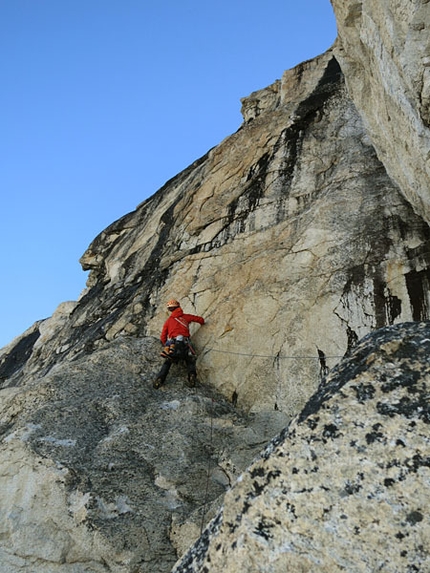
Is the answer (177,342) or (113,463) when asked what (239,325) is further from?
(113,463)

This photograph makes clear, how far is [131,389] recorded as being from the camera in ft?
38.1

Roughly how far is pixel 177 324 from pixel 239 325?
4.23ft

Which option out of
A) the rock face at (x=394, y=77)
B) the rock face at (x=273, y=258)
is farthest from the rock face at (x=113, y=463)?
the rock face at (x=394, y=77)

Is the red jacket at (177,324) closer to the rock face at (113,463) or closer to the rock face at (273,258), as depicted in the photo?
the rock face at (273,258)

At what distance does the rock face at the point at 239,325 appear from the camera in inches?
324

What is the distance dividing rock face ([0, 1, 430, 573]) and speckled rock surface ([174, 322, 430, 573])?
1.0 inches

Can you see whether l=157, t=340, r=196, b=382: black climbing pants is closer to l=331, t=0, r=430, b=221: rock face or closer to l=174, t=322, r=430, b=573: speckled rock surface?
l=331, t=0, r=430, b=221: rock face

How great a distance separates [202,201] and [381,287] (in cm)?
609

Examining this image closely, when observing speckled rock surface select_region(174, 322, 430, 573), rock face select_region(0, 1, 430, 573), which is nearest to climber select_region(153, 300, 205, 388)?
rock face select_region(0, 1, 430, 573)

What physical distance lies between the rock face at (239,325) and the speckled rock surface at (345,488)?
2cm

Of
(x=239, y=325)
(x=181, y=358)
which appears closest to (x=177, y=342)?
(x=181, y=358)

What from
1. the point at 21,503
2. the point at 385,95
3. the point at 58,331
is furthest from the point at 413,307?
the point at 58,331

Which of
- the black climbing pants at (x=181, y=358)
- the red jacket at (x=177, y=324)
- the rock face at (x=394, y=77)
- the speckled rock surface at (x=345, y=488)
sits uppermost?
the rock face at (x=394, y=77)

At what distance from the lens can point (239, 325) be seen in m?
12.7
